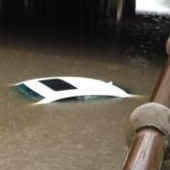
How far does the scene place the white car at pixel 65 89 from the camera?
9.86m

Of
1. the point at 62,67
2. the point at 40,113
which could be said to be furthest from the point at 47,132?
the point at 62,67

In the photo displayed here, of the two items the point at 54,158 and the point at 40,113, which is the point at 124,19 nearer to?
the point at 40,113

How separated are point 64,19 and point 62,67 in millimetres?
4985

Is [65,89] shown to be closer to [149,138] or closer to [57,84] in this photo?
[57,84]

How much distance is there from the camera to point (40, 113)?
9094mm

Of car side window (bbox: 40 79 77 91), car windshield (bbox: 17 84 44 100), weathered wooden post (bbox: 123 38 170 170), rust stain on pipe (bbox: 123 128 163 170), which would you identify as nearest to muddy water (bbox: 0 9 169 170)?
car windshield (bbox: 17 84 44 100)

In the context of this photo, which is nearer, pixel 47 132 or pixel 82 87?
pixel 47 132

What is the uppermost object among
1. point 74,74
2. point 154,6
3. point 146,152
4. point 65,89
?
point 146,152

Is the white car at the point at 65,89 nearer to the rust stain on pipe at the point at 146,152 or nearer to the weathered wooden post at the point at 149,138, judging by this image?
the weathered wooden post at the point at 149,138

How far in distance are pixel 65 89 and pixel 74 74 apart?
56.3 inches

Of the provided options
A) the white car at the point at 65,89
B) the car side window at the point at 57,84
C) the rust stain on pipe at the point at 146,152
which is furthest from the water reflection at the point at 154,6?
the rust stain on pipe at the point at 146,152

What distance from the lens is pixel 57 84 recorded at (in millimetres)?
10281

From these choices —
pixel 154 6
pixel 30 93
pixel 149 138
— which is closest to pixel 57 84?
pixel 30 93

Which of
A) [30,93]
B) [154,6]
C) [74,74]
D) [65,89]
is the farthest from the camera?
[154,6]
